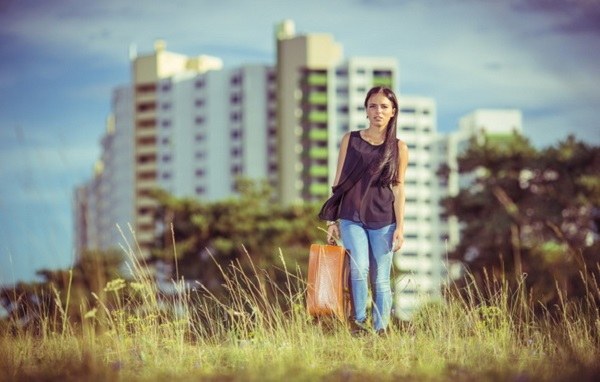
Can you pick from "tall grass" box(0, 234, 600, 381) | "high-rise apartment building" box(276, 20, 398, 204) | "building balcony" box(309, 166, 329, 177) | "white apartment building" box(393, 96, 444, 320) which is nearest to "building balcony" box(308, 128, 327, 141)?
"high-rise apartment building" box(276, 20, 398, 204)

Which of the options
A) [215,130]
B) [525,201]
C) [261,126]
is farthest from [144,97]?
[525,201]

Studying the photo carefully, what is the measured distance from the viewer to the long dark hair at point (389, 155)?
749 centimetres

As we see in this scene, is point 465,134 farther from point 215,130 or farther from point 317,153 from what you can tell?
point 215,130

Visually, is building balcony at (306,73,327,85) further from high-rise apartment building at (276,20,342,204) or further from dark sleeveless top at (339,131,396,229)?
dark sleeveless top at (339,131,396,229)

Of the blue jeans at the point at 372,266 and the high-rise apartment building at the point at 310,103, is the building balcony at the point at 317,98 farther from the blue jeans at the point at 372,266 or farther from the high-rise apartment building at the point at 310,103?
the blue jeans at the point at 372,266

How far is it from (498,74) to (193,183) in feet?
112

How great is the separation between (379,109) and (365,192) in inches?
23.1

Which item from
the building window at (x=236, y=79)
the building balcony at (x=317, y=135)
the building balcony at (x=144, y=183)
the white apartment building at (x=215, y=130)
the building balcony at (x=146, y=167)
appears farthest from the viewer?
the building balcony at (x=146, y=167)

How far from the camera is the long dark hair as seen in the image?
7.49 m

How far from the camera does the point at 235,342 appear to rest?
22.3 feet

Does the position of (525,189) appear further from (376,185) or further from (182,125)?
(182,125)

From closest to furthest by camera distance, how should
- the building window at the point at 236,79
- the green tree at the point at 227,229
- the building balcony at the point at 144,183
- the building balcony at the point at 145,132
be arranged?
the green tree at the point at 227,229 < the building window at the point at 236,79 < the building balcony at the point at 144,183 < the building balcony at the point at 145,132

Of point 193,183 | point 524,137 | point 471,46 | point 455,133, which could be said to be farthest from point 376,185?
point 455,133

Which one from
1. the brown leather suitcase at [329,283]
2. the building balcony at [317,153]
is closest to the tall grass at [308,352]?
the brown leather suitcase at [329,283]
